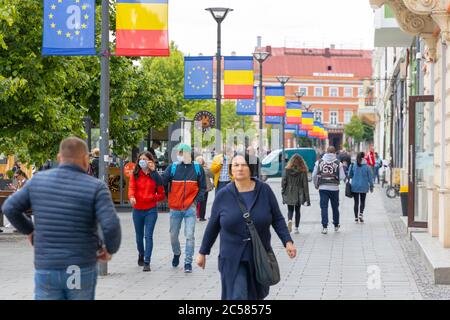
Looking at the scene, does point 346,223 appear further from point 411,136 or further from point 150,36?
point 150,36

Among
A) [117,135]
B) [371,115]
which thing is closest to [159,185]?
[117,135]

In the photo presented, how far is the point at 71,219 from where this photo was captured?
22.1 feet

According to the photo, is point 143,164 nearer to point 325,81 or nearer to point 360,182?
point 360,182

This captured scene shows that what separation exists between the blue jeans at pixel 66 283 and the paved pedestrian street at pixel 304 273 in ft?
14.9

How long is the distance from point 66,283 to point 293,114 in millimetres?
51154

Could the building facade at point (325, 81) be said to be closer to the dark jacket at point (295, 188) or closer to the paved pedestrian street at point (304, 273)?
the dark jacket at point (295, 188)

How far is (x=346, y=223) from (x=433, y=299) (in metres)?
12.9

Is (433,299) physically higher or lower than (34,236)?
lower

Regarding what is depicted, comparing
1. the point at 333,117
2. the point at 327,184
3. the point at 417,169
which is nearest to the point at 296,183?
the point at 327,184

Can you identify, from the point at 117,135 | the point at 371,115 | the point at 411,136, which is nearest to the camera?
the point at 411,136

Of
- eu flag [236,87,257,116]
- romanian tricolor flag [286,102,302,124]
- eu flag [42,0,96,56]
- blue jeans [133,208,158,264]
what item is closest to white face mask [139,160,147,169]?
blue jeans [133,208,158,264]

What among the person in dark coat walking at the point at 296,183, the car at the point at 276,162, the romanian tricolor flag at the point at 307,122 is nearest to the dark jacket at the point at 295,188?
the person in dark coat walking at the point at 296,183
